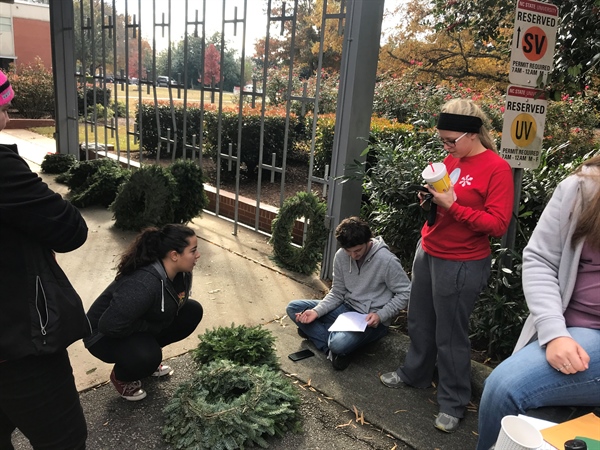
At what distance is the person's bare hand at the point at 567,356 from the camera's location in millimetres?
1530

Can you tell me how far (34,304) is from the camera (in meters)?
1.68

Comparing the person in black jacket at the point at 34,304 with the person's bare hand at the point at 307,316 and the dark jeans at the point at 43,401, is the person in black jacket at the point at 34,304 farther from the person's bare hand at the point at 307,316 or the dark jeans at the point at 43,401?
the person's bare hand at the point at 307,316

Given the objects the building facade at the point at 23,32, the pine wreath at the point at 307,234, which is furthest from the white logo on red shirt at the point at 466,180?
the building facade at the point at 23,32

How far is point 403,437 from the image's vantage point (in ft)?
8.79

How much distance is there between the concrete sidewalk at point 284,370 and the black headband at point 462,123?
1.53 meters

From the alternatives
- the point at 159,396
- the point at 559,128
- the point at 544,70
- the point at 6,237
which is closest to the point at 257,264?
the point at 159,396

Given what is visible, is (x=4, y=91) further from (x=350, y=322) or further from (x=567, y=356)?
(x=350, y=322)

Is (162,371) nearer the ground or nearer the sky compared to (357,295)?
nearer the ground

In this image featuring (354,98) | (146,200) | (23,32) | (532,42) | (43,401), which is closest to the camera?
(43,401)

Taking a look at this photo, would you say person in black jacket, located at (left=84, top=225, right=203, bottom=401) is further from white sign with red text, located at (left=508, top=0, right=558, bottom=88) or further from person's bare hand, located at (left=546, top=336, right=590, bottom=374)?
white sign with red text, located at (left=508, top=0, right=558, bottom=88)

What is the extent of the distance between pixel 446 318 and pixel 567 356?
1.14m

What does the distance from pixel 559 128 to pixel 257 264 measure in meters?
5.13

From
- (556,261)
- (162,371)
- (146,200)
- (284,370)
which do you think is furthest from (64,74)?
(556,261)

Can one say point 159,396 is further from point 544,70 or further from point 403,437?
point 544,70
